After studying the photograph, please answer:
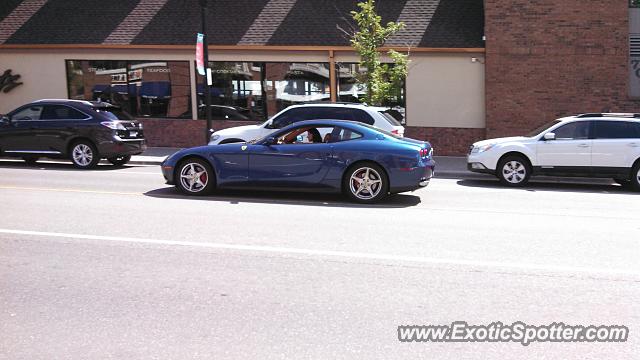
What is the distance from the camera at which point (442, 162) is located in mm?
18797

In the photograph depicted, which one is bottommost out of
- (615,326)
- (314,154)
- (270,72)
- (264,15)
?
(615,326)

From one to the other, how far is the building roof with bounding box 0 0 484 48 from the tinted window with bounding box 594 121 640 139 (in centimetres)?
566

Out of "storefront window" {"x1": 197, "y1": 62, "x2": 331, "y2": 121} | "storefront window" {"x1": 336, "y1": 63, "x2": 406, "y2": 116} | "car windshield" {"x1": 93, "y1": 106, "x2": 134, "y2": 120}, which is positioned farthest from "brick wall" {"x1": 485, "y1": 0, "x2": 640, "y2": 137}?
"car windshield" {"x1": 93, "y1": 106, "x2": 134, "y2": 120}

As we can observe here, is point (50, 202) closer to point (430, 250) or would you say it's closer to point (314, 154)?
point (314, 154)

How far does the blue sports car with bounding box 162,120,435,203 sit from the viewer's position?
37.5ft

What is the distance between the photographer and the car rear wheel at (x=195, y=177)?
474 inches

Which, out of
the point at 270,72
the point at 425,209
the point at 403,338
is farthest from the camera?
the point at 270,72

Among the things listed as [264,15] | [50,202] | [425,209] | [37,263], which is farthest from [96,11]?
[37,263]

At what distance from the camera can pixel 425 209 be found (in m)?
11.1

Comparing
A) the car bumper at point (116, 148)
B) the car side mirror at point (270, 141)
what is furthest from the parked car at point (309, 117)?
the car side mirror at point (270, 141)

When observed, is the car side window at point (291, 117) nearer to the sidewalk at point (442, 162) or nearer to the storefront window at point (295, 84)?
the sidewalk at point (442, 162)

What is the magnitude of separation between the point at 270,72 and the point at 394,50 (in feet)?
12.5

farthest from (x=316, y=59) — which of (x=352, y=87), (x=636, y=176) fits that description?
(x=636, y=176)

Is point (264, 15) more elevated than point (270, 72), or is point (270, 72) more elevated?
point (264, 15)
